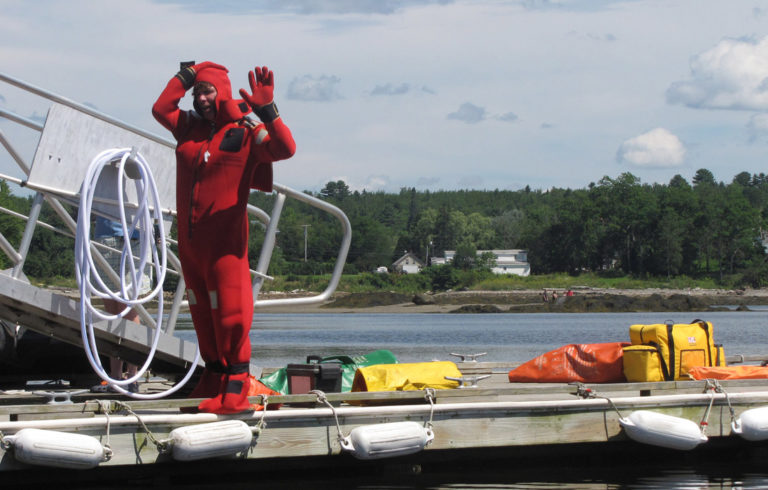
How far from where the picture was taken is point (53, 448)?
609cm

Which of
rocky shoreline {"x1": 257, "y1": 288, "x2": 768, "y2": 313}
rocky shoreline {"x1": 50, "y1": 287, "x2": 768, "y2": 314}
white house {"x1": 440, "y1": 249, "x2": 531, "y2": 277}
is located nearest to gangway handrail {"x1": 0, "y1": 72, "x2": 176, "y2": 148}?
rocky shoreline {"x1": 50, "y1": 287, "x2": 768, "y2": 314}

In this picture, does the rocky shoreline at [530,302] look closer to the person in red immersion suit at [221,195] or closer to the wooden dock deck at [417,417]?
the wooden dock deck at [417,417]

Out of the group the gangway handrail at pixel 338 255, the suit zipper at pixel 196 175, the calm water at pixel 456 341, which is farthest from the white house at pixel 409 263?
the suit zipper at pixel 196 175

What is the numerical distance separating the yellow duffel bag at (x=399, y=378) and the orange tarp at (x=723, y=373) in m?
2.30

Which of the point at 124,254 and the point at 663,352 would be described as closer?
the point at 124,254

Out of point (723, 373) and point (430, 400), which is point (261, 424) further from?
point (723, 373)

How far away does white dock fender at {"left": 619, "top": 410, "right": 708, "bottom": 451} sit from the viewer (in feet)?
25.1

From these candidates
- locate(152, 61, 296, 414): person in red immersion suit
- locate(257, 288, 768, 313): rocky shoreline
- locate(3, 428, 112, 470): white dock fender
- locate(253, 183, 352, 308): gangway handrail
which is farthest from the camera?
locate(257, 288, 768, 313): rocky shoreline

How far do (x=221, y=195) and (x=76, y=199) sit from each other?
1321 mm

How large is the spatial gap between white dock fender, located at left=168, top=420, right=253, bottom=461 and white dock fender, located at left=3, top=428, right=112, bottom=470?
53 cm

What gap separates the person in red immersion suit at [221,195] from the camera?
681 centimetres

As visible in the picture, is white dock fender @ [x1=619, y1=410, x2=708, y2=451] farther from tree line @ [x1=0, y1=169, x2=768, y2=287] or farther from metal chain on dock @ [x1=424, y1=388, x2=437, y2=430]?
tree line @ [x1=0, y1=169, x2=768, y2=287]

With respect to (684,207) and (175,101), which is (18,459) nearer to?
(175,101)

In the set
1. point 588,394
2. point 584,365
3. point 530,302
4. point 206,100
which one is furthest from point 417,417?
point 530,302
